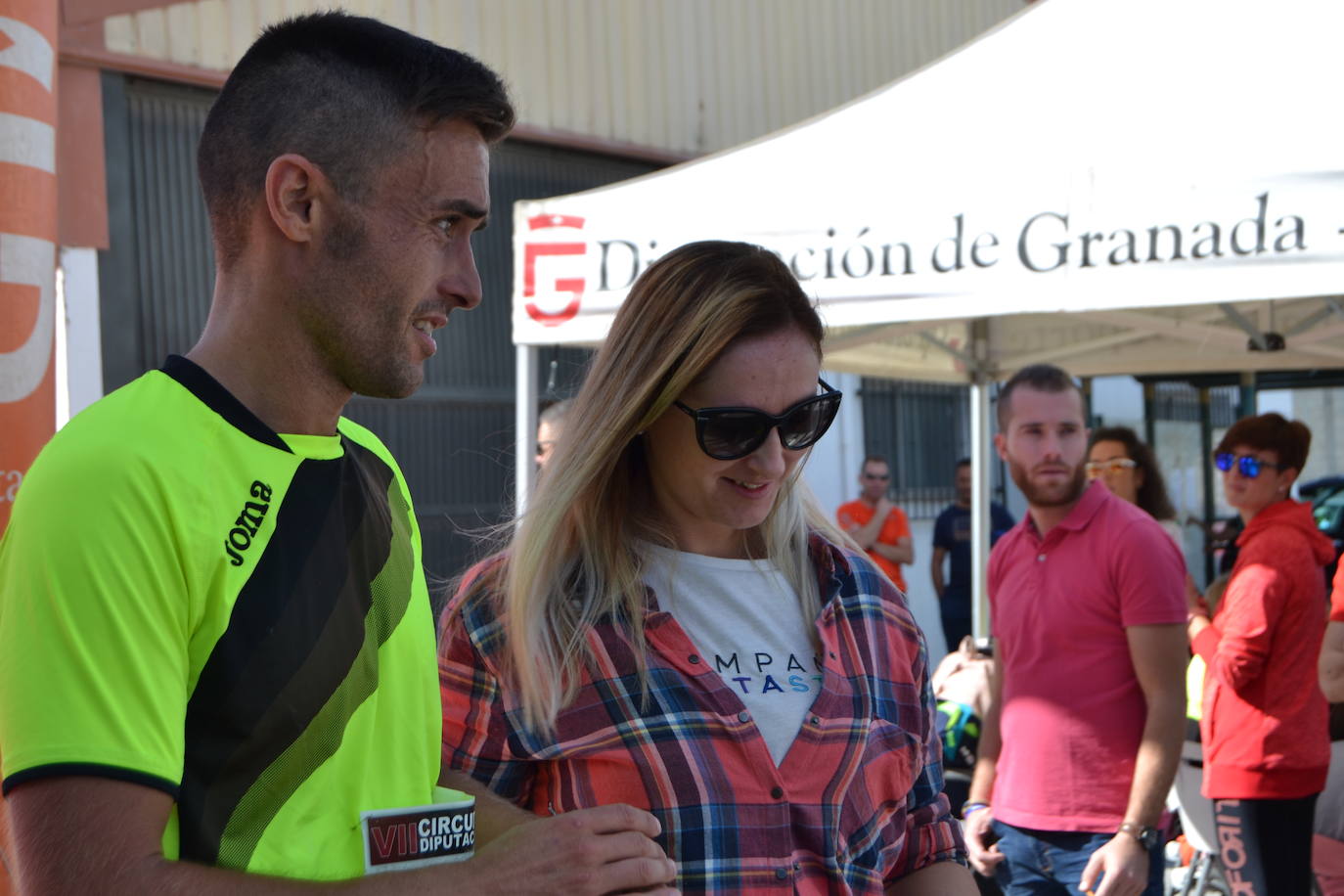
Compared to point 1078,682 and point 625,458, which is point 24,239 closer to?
point 625,458

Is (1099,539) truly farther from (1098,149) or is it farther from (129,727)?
(129,727)

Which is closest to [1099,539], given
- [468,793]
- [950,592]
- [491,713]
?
[491,713]

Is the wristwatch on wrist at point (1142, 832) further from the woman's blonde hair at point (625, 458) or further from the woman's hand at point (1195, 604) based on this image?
the woman's blonde hair at point (625, 458)

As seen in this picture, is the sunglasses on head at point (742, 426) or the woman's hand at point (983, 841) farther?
the woman's hand at point (983, 841)

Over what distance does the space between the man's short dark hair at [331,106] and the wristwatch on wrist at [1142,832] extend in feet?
7.99

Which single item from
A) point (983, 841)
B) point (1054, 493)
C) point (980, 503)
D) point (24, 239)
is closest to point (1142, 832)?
point (983, 841)

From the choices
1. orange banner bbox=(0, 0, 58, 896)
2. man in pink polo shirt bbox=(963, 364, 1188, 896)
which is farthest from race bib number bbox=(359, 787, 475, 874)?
man in pink polo shirt bbox=(963, 364, 1188, 896)

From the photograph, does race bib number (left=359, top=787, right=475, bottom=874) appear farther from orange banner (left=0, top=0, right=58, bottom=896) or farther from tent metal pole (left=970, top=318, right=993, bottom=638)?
tent metal pole (left=970, top=318, right=993, bottom=638)

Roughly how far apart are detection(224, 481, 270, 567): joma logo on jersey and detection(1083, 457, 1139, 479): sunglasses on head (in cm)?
430

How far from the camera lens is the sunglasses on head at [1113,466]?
5.08 meters

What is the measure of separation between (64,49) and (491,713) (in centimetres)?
568

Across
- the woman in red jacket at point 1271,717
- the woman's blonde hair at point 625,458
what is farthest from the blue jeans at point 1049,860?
the woman's blonde hair at point 625,458

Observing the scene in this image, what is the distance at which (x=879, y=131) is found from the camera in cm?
400

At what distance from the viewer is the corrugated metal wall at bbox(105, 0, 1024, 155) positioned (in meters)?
7.00
